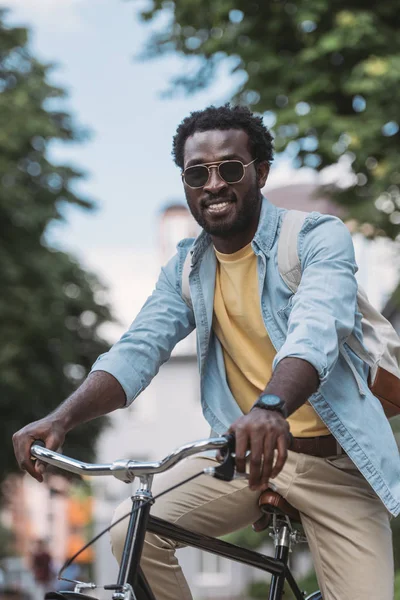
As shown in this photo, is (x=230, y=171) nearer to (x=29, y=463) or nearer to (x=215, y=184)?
(x=215, y=184)

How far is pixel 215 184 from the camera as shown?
10.4 feet

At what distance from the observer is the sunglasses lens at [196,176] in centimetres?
318

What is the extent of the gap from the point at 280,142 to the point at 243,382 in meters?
7.69

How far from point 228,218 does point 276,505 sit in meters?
0.82

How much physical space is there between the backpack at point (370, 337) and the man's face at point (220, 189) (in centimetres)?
13

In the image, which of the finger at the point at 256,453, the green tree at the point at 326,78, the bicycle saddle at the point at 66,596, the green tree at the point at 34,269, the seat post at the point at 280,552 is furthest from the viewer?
the green tree at the point at 34,269

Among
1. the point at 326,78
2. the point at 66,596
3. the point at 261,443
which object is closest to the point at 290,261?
A: the point at 261,443

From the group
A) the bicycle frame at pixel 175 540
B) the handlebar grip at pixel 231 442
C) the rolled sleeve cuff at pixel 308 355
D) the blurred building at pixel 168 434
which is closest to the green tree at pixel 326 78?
the bicycle frame at pixel 175 540

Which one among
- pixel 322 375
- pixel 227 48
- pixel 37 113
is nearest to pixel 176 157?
pixel 322 375

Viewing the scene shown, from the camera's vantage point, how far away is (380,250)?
36.5 ft

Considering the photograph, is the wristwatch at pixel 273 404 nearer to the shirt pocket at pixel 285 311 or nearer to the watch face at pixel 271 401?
the watch face at pixel 271 401

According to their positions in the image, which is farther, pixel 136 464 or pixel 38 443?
pixel 38 443

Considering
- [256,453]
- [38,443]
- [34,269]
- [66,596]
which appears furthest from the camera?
[34,269]

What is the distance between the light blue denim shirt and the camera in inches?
→ 112
